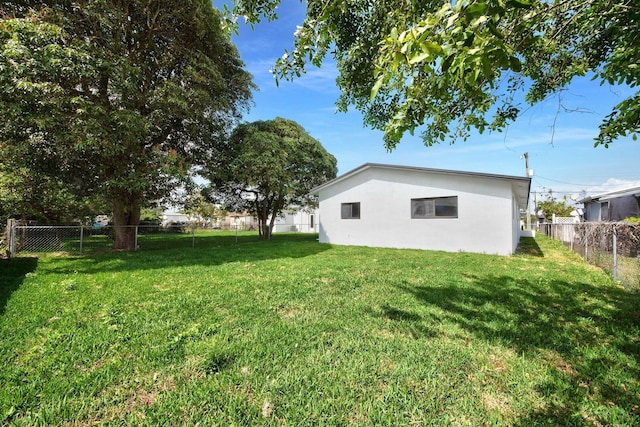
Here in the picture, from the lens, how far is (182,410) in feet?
6.29

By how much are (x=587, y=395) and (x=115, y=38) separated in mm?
12648

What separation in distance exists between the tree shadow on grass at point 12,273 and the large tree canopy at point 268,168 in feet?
21.9

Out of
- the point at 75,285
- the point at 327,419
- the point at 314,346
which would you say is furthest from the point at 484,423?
the point at 75,285

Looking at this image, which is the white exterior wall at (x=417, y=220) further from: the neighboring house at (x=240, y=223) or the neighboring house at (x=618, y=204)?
the neighboring house at (x=240, y=223)

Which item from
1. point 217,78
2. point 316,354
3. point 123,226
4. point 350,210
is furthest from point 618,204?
point 123,226

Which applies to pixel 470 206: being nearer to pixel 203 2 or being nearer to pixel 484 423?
pixel 484 423

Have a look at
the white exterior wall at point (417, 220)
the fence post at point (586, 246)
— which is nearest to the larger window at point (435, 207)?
the white exterior wall at point (417, 220)

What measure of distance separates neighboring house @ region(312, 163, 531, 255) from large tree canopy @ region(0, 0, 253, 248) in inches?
279

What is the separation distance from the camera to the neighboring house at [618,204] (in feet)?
38.8

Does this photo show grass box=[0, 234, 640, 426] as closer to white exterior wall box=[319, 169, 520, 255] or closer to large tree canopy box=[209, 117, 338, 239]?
white exterior wall box=[319, 169, 520, 255]

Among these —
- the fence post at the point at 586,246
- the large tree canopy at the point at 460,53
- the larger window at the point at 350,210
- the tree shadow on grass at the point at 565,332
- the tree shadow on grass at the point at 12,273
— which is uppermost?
the large tree canopy at the point at 460,53

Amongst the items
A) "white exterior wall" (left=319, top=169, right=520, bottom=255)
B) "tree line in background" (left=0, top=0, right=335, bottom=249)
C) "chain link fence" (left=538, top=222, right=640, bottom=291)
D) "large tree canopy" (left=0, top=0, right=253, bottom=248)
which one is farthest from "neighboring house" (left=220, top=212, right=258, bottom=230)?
"chain link fence" (left=538, top=222, right=640, bottom=291)

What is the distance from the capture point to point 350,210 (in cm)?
1408

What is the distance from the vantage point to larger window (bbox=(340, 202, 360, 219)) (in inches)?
544
